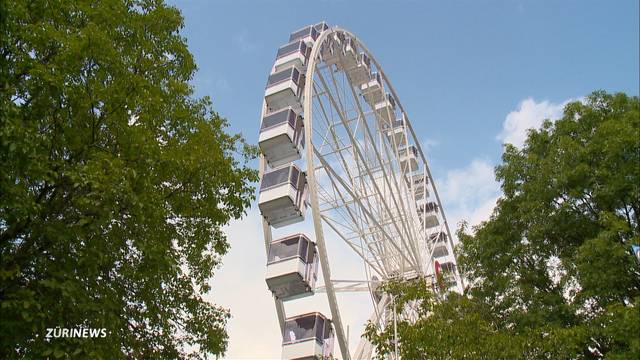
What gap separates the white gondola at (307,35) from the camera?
20734 mm

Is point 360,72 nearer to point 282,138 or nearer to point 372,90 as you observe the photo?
point 372,90

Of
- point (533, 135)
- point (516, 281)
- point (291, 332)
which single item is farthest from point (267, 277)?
point (533, 135)

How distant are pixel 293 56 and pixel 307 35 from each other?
192cm

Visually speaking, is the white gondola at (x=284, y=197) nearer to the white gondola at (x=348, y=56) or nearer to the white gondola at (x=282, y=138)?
the white gondola at (x=282, y=138)

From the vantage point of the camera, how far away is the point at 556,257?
40.7ft

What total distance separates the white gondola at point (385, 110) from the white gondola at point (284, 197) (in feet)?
30.5

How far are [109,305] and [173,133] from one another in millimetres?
2844

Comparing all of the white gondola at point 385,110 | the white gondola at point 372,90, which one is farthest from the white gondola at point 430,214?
Answer: the white gondola at point 372,90

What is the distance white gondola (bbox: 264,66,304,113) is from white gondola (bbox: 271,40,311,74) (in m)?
0.61

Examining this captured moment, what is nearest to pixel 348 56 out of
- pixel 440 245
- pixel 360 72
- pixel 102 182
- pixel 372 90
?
pixel 360 72

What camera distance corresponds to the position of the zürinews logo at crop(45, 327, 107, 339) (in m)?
6.64

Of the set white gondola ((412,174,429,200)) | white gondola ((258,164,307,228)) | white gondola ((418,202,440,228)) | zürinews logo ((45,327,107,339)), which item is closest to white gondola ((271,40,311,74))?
white gondola ((258,164,307,228))

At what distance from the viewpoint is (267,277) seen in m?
15.5

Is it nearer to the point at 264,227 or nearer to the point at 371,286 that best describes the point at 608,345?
the point at 371,286
